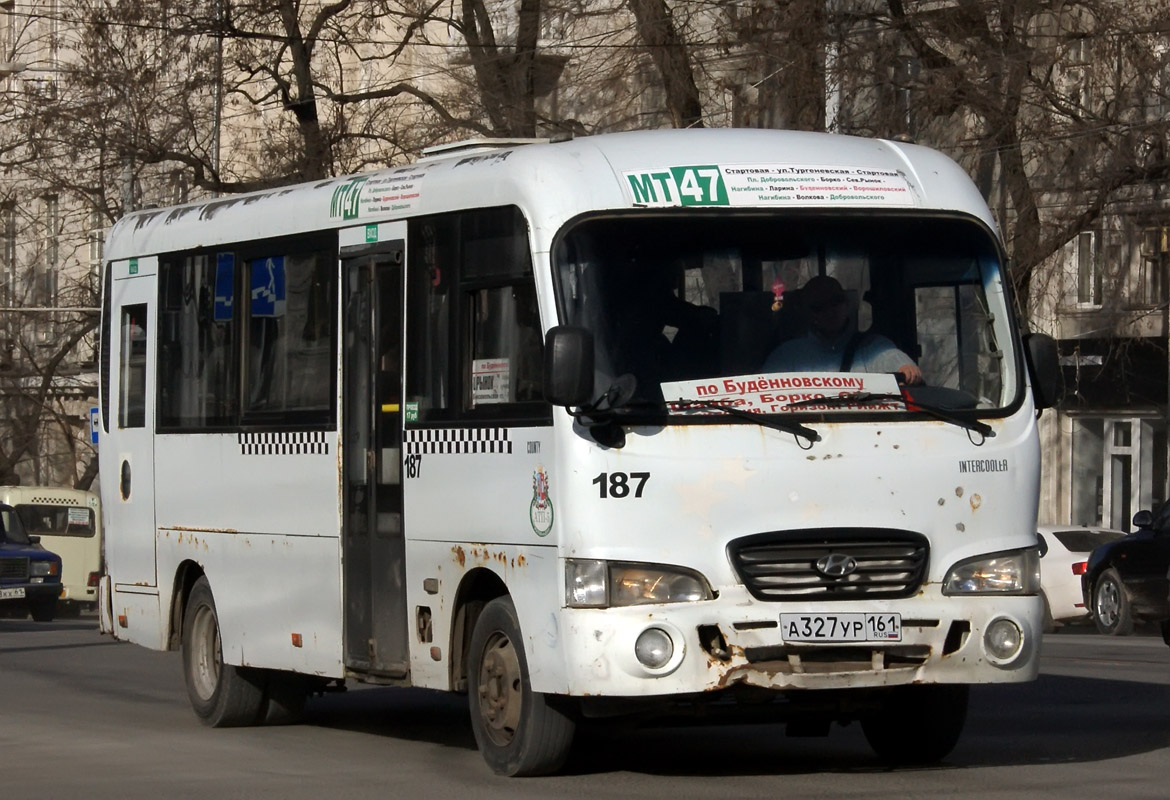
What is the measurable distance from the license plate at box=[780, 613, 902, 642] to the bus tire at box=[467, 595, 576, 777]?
1.11 m

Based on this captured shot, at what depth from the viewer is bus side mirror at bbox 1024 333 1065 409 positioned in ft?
32.8

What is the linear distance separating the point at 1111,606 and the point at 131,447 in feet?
47.1

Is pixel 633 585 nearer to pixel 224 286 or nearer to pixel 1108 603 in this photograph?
pixel 224 286

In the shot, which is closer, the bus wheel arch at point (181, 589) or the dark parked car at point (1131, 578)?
the bus wheel arch at point (181, 589)

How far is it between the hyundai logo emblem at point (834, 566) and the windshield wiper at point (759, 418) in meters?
0.48

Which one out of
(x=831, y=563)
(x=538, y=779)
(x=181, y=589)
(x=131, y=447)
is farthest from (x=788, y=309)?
(x=131, y=447)

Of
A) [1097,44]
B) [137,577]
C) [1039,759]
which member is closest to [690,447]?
[1039,759]

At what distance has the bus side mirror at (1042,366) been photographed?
9.98m

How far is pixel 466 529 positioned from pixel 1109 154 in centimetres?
1981

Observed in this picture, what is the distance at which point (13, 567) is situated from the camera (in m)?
35.9

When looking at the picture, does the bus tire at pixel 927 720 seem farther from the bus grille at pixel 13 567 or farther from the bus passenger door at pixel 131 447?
the bus grille at pixel 13 567

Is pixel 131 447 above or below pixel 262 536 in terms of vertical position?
above

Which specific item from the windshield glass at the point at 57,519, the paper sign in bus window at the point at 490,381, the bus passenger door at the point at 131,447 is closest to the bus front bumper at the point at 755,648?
the paper sign in bus window at the point at 490,381

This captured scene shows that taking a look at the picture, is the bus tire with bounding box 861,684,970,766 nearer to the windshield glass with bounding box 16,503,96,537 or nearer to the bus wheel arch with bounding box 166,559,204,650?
the bus wheel arch with bounding box 166,559,204,650
